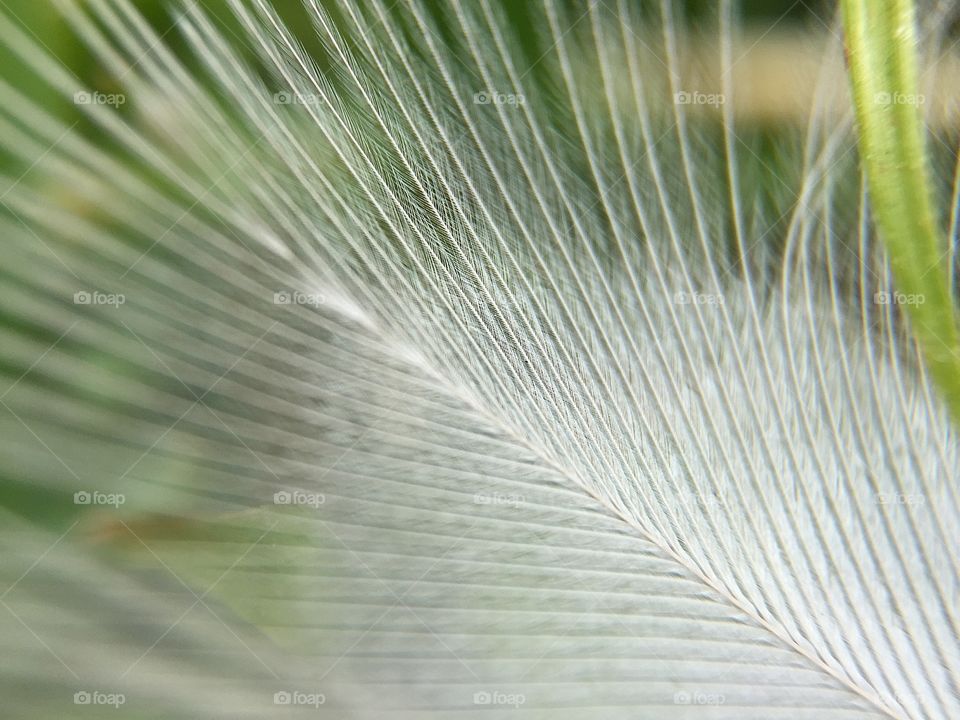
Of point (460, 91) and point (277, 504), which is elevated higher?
point (460, 91)

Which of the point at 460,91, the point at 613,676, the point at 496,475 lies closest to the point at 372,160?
the point at 460,91

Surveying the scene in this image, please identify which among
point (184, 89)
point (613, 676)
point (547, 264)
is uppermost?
point (184, 89)

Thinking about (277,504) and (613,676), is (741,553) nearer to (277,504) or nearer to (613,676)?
(613,676)

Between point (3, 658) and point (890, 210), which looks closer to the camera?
point (890, 210)

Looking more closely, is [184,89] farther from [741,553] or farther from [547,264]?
[741,553]

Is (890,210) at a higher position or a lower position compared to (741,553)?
higher

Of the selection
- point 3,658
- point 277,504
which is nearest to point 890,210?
point 277,504
